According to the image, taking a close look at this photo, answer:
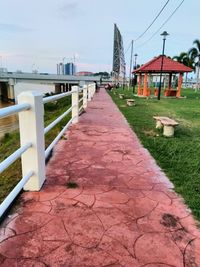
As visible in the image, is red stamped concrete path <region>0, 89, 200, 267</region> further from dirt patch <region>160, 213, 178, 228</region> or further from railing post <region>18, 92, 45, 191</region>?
railing post <region>18, 92, 45, 191</region>

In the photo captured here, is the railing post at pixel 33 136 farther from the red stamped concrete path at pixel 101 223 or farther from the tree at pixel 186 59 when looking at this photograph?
the tree at pixel 186 59

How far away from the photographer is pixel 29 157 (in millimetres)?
2652

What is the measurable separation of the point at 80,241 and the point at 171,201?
118 cm

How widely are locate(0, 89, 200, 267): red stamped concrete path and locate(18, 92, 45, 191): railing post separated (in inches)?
6.6

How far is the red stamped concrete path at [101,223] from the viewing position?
179 cm

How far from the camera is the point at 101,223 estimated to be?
7.20ft

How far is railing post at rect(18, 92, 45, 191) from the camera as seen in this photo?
248 centimetres

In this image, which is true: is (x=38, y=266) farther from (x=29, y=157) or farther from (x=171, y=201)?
(x=171, y=201)

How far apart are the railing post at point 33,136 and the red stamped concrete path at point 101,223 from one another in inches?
6.6

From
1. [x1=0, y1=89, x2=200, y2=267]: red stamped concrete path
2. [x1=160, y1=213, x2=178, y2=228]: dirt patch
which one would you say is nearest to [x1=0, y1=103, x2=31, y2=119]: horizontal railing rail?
[x1=0, y1=89, x2=200, y2=267]: red stamped concrete path

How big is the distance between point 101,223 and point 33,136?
1.11m

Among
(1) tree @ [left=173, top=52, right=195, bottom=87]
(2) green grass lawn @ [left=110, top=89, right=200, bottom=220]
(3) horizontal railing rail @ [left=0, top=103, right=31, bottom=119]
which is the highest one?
(1) tree @ [left=173, top=52, right=195, bottom=87]

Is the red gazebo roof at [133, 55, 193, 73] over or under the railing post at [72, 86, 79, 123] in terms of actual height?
over

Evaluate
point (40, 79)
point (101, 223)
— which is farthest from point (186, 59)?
point (101, 223)
